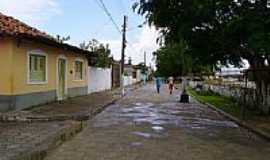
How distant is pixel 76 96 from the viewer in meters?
32.5

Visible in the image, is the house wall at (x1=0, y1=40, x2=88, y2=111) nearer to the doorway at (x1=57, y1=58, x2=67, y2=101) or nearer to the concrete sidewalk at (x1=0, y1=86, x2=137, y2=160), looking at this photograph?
the doorway at (x1=57, y1=58, x2=67, y2=101)

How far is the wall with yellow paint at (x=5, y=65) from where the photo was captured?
19828 mm

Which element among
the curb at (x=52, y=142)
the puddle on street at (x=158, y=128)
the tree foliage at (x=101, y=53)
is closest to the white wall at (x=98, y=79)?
the tree foliage at (x=101, y=53)

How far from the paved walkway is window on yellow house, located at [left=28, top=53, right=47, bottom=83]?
5.22 metres

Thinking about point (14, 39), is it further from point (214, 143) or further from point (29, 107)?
point (214, 143)

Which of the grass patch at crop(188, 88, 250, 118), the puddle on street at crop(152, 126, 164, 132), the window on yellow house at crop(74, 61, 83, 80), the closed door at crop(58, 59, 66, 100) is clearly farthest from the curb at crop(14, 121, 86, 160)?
the window on yellow house at crop(74, 61, 83, 80)

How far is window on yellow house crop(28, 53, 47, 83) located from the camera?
22.6 meters

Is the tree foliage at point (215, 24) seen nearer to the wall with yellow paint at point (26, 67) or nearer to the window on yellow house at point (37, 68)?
the wall with yellow paint at point (26, 67)

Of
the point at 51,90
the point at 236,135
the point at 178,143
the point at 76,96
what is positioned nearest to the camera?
the point at 178,143

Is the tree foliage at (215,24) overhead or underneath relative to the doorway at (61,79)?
overhead

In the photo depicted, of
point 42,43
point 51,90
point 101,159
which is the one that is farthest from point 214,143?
point 51,90

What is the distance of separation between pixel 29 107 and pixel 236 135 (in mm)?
10011

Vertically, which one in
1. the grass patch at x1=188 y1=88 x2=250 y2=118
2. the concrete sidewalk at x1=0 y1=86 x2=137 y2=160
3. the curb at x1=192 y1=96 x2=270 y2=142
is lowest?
the curb at x1=192 y1=96 x2=270 y2=142

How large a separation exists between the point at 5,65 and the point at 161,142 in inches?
369
